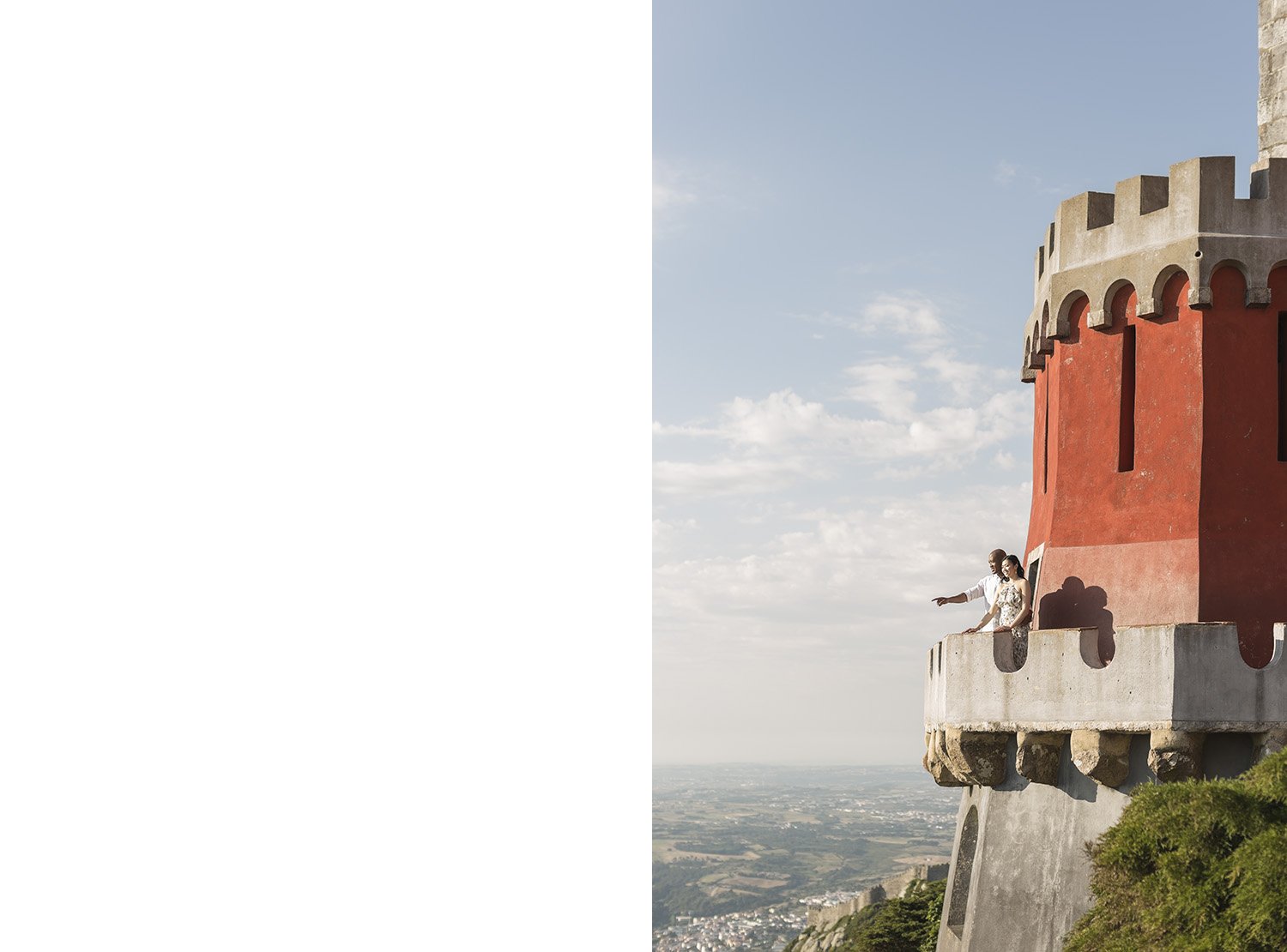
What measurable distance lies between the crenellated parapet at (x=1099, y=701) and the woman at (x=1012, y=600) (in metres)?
0.62

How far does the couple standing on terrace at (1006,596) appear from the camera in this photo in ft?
39.2

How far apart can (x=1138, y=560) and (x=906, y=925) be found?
694 inches

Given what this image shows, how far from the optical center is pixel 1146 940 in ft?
28.4

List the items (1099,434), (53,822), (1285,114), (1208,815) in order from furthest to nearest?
(53,822)
(1285,114)
(1099,434)
(1208,815)

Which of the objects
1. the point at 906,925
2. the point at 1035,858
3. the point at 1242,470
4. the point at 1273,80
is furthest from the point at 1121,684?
the point at 906,925

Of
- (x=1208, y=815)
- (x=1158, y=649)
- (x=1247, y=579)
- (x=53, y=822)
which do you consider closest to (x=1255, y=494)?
(x=1247, y=579)

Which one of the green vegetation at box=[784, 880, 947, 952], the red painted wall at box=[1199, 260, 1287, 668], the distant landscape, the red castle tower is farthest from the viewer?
the distant landscape

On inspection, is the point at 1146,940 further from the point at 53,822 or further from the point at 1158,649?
the point at 53,822

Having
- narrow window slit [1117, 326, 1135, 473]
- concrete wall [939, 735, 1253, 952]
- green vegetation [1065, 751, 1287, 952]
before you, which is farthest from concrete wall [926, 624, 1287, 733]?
narrow window slit [1117, 326, 1135, 473]

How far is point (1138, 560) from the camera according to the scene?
11.4 meters

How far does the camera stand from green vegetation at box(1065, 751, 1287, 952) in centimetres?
802

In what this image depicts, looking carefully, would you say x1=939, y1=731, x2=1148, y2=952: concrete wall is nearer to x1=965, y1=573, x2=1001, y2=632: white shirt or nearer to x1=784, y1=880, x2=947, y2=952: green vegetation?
x1=965, y1=573, x2=1001, y2=632: white shirt

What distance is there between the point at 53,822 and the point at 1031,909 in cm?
1009

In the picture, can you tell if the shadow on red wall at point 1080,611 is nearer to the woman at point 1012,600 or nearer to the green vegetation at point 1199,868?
the woman at point 1012,600
